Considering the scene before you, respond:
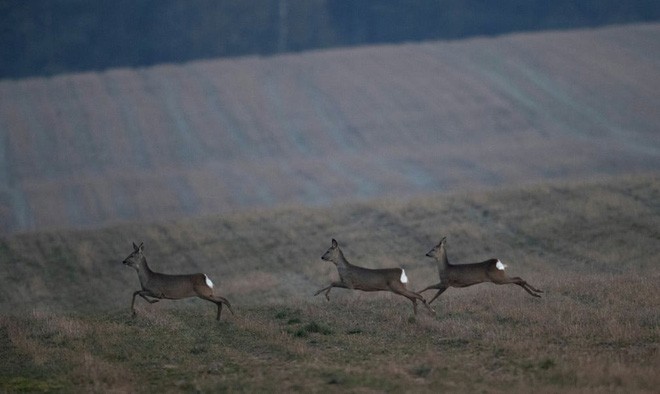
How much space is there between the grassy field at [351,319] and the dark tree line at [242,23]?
3588 cm

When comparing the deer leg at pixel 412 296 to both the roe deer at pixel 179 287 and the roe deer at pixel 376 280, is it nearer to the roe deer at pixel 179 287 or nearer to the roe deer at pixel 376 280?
the roe deer at pixel 376 280

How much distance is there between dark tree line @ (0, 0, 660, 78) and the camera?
2815 inches

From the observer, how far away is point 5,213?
4478 cm

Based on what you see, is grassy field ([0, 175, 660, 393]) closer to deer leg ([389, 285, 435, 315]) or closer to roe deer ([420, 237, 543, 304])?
deer leg ([389, 285, 435, 315])

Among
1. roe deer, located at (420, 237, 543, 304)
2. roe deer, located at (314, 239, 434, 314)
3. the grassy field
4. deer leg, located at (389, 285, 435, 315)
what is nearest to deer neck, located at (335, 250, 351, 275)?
roe deer, located at (314, 239, 434, 314)

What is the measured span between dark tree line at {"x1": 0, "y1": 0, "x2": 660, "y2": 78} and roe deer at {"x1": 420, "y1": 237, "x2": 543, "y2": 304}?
52656mm

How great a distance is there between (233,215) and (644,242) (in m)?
15.4

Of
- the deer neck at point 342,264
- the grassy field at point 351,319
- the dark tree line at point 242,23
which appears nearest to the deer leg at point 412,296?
the grassy field at point 351,319

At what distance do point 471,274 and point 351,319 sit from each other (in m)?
2.27

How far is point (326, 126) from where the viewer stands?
2328 inches

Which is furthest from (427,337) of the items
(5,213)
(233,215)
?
(5,213)

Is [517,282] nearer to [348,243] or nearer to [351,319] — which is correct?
[351,319]

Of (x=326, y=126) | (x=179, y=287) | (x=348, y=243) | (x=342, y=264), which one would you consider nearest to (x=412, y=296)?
(x=342, y=264)

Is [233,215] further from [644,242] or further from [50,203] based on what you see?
[644,242]
